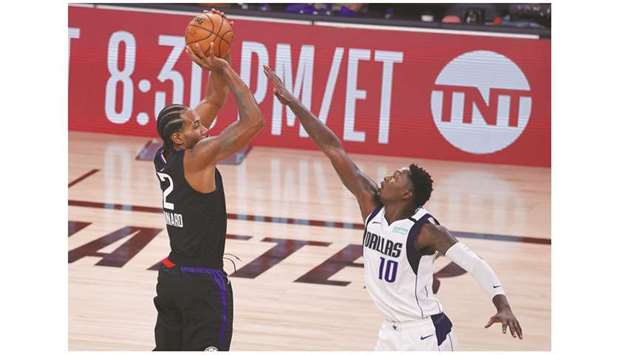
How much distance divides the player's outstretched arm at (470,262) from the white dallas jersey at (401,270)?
60mm

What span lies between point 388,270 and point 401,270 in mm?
68

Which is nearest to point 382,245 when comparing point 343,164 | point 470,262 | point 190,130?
point 470,262

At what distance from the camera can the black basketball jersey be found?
6215mm

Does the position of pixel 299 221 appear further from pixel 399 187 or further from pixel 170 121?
pixel 399 187

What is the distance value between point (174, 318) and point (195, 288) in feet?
0.75

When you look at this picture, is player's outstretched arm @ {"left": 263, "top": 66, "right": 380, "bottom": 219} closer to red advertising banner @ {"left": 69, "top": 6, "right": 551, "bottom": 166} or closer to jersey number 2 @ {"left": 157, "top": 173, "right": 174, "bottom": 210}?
jersey number 2 @ {"left": 157, "top": 173, "right": 174, "bottom": 210}

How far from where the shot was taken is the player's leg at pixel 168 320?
248 inches

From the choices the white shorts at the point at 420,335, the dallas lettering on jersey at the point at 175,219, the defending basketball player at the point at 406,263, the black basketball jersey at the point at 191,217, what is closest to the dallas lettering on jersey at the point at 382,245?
the defending basketball player at the point at 406,263

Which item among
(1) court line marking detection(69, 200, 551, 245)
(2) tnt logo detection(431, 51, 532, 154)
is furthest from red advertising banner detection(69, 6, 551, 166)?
(1) court line marking detection(69, 200, 551, 245)

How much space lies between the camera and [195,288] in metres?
6.25

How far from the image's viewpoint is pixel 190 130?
6.18 m

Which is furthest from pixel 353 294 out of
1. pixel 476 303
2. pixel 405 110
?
pixel 405 110

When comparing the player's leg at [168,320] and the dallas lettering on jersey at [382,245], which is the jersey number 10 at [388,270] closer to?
the dallas lettering on jersey at [382,245]

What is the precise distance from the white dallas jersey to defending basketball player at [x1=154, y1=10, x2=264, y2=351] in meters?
0.86
